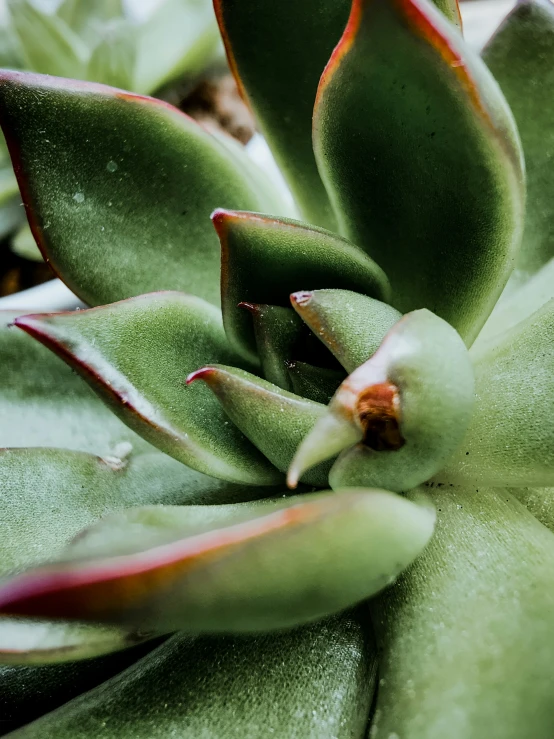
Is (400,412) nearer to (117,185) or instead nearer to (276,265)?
(276,265)

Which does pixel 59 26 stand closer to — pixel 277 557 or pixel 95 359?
pixel 95 359

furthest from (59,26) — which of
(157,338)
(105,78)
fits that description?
(157,338)

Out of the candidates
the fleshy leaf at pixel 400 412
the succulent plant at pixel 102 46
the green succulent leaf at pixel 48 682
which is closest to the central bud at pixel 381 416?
the fleshy leaf at pixel 400 412

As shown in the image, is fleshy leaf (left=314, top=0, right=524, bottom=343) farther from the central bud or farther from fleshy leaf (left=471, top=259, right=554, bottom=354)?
the central bud

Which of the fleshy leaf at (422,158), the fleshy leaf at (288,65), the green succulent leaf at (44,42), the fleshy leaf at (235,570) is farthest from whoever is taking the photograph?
the green succulent leaf at (44,42)

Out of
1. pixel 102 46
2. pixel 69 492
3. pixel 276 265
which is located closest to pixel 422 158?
pixel 276 265

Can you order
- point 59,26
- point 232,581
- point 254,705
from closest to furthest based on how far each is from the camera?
point 232,581, point 254,705, point 59,26

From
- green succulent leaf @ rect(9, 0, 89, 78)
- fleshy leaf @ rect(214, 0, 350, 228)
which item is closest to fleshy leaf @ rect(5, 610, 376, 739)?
fleshy leaf @ rect(214, 0, 350, 228)

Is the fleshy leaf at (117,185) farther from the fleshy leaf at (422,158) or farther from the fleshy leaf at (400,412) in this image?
the fleshy leaf at (400,412)
